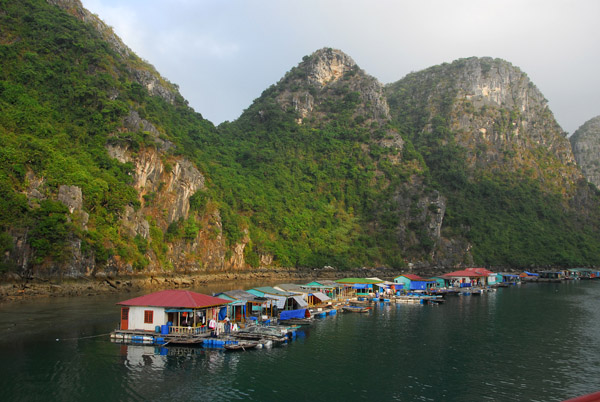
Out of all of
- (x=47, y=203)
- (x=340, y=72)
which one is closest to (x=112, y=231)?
(x=47, y=203)

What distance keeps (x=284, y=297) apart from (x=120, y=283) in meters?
28.0

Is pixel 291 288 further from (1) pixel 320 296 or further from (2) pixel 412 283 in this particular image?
(2) pixel 412 283

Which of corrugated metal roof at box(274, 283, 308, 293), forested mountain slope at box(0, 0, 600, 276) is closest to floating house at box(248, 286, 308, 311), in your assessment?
corrugated metal roof at box(274, 283, 308, 293)

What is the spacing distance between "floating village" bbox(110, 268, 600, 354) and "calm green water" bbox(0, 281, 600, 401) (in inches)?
43.9

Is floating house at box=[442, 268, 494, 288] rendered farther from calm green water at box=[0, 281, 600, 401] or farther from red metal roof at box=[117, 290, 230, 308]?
red metal roof at box=[117, 290, 230, 308]

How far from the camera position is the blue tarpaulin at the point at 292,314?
38.7 metres

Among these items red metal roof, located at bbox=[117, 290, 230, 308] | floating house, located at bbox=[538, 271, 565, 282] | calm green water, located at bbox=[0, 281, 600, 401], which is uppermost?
red metal roof, located at bbox=[117, 290, 230, 308]

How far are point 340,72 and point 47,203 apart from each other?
4324 inches

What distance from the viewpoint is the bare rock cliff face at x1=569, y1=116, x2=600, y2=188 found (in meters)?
174

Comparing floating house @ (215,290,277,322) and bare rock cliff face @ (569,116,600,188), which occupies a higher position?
bare rock cliff face @ (569,116,600,188)

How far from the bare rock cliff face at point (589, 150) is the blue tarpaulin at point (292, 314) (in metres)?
177

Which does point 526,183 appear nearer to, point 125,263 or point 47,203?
point 125,263

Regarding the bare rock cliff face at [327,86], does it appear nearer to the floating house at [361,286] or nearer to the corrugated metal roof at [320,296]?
the floating house at [361,286]

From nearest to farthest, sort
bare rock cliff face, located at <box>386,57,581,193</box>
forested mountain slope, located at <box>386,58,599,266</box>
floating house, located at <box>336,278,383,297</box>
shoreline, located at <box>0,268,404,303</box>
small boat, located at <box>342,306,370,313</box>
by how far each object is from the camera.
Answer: shoreline, located at <box>0,268,404,303</box> → small boat, located at <box>342,306,370,313</box> → floating house, located at <box>336,278,383,297</box> → forested mountain slope, located at <box>386,58,599,266</box> → bare rock cliff face, located at <box>386,57,581,193</box>
